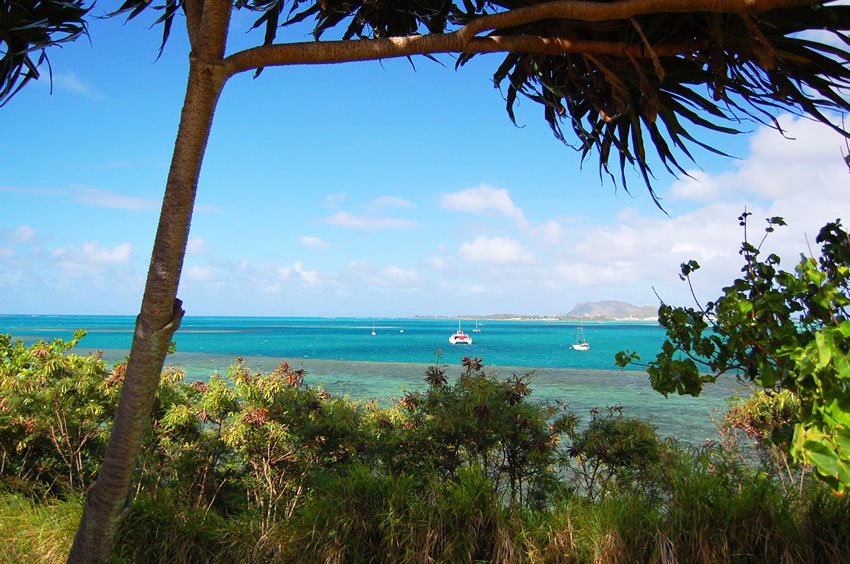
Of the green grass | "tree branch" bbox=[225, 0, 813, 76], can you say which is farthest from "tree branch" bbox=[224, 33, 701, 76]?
the green grass

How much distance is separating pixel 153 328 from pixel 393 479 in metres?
1.76

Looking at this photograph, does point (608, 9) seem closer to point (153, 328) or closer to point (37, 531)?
point (153, 328)

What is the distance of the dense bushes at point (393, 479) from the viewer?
9.76 ft

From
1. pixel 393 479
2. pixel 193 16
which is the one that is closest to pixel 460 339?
pixel 393 479

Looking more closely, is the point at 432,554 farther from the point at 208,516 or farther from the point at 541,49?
the point at 541,49

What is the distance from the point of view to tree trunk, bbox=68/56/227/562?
7.79 ft

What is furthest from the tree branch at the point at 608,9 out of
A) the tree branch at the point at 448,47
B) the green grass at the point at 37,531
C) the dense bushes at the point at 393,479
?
the green grass at the point at 37,531

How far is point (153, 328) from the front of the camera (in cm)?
237

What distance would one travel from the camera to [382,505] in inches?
129

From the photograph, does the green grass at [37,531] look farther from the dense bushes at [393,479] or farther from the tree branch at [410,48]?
the tree branch at [410,48]

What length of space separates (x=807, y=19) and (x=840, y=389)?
1.53 m

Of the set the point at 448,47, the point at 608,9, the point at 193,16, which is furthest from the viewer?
the point at 193,16

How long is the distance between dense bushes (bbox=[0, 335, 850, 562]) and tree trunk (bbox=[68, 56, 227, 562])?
1.02 m

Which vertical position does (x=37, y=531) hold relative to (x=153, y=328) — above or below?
below
